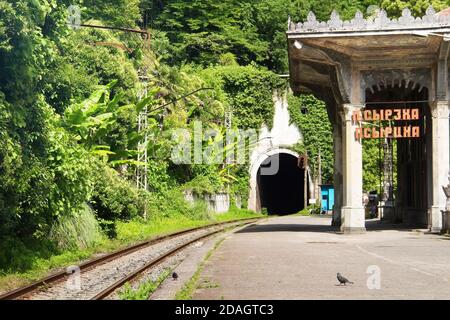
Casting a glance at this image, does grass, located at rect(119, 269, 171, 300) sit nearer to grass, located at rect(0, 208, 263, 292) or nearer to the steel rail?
the steel rail

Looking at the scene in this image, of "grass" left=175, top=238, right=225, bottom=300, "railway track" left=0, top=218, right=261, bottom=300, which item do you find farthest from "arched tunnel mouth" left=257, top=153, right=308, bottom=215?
"grass" left=175, top=238, right=225, bottom=300

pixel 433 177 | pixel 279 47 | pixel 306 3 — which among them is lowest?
pixel 433 177

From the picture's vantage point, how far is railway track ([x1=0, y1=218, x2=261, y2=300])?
11836 millimetres

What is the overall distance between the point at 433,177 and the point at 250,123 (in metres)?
28.9

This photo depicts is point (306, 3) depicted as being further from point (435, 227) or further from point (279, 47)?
point (435, 227)

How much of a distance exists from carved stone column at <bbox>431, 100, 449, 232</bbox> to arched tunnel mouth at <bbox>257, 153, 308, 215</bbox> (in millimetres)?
32232

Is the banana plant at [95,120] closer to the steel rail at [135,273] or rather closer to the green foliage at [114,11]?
the steel rail at [135,273]

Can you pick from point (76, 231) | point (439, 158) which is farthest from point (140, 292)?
point (439, 158)

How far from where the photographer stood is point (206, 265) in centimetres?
1552

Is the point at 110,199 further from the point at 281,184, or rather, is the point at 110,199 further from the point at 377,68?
the point at 281,184

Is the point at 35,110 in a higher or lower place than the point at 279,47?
lower

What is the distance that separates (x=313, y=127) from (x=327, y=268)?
41508mm

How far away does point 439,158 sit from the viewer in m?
25.7
